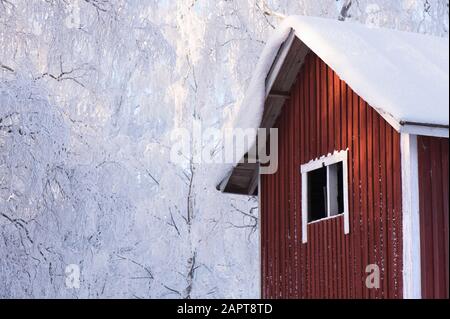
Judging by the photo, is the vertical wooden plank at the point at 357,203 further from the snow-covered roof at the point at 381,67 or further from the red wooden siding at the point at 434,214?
the red wooden siding at the point at 434,214

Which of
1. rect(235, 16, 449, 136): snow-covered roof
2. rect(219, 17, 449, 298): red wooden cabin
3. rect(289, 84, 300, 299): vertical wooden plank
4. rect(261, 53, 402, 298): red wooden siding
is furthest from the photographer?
rect(289, 84, 300, 299): vertical wooden plank

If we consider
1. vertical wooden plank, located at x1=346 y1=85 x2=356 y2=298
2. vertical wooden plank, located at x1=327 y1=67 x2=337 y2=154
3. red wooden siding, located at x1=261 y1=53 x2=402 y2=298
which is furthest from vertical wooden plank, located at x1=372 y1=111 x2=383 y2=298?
vertical wooden plank, located at x1=327 y1=67 x2=337 y2=154

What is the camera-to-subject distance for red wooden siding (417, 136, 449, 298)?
1210cm

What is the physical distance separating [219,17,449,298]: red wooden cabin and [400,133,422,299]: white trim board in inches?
0.5

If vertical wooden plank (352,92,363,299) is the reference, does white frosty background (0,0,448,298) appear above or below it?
above

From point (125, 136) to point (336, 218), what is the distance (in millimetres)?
15583

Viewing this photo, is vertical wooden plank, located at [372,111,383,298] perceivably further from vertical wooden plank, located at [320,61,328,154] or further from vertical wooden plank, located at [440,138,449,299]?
vertical wooden plank, located at [320,61,328,154]

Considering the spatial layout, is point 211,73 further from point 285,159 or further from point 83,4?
point 285,159

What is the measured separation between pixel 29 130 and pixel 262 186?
27.6ft

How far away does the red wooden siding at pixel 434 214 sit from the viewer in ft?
39.7

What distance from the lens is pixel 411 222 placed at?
12.1 m

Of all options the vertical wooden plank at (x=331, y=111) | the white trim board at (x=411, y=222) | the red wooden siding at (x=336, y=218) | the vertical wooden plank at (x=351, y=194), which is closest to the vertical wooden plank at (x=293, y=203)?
the red wooden siding at (x=336, y=218)

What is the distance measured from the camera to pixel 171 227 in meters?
29.9
